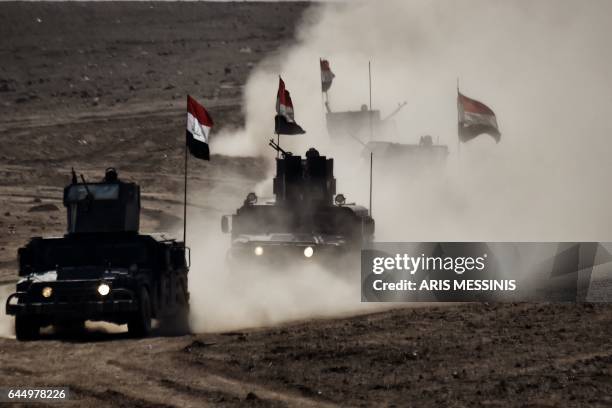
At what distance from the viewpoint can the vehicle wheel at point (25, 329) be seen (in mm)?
19656

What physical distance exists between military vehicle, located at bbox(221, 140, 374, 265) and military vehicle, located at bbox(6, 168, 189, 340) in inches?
→ 95.6

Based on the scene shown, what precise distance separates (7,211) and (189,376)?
83.3 ft

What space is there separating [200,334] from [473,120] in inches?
517

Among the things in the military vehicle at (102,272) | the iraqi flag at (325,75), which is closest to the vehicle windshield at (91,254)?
the military vehicle at (102,272)

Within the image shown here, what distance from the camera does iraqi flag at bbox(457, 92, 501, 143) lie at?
31703 millimetres

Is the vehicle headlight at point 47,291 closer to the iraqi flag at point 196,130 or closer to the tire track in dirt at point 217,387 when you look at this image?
the tire track in dirt at point 217,387

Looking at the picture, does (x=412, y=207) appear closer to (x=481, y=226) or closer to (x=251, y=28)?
(x=481, y=226)

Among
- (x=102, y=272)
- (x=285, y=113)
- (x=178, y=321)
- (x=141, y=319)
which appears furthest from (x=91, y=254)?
(x=285, y=113)

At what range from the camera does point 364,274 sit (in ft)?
80.4

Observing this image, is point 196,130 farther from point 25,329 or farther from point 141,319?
point 25,329

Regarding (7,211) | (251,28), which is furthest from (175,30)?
(7,211)

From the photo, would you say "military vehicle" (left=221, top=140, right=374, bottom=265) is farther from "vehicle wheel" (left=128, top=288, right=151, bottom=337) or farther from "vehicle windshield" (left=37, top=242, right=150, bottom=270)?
"vehicle wheel" (left=128, top=288, right=151, bottom=337)

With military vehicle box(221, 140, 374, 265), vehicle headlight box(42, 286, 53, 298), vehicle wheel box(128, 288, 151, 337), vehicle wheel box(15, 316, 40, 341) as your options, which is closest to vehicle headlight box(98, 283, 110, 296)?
vehicle wheel box(128, 288, 151, 337)

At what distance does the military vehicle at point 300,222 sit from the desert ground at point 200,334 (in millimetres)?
3143
